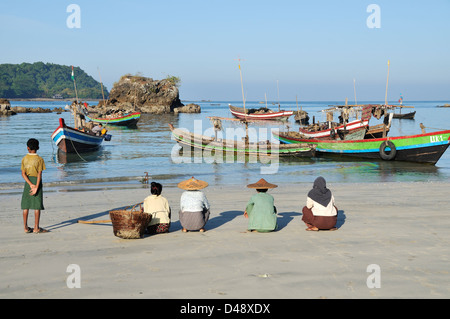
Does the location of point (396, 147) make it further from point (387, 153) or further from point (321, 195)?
point (321, 195)

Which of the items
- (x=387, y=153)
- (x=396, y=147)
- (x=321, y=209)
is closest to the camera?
(x=321, y=209)

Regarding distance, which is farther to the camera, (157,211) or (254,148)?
(254,148)

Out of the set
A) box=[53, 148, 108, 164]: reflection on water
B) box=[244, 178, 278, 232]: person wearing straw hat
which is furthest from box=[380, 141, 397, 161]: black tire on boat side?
box=[244, 178, 278, 232]: person wearing straw hat

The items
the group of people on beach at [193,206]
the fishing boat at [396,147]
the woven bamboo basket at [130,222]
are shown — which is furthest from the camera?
the fishing boat at [396,147]

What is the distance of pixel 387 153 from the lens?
1018 inches

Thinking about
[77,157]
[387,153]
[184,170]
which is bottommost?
[184,170]

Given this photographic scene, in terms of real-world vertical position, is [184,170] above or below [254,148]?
below

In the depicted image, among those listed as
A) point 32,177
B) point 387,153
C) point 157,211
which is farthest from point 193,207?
point 387,153

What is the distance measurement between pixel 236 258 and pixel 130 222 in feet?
6.80

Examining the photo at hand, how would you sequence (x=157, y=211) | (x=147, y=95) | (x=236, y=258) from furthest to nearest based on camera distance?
(x=147, y=95) → (x=157, y=211) → (x=236, y=258)

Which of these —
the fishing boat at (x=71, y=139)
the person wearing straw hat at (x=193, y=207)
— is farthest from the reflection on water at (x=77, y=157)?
the person wearing straw hat at (x=193, y=207)

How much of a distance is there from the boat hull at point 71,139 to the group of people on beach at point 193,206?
20.7 meters

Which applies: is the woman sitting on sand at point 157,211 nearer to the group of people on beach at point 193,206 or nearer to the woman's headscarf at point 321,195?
the group of people on beach at point 193,206

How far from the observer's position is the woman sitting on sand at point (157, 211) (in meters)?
8.38
